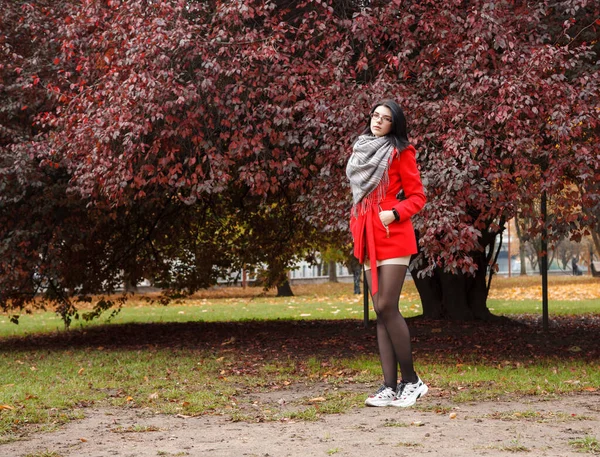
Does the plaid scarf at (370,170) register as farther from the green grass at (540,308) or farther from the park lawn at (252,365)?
the green grass at (540,308)

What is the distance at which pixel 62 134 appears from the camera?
1022 cm

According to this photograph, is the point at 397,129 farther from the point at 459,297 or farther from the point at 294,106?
the point at 459,297

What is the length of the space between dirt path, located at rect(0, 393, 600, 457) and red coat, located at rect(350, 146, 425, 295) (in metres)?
0.95

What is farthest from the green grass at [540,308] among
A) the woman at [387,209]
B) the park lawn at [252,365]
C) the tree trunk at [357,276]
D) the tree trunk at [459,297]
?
the woman at [387,209]

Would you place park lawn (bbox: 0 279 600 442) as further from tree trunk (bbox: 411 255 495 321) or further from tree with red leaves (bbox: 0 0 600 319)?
tree with red leaves (bbox: 0 0 600 319)

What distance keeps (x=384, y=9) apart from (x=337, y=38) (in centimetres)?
60

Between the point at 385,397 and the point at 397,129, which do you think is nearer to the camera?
the point at 397,129

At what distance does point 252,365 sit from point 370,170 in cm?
469

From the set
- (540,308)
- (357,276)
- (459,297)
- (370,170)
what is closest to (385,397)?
(370,170)

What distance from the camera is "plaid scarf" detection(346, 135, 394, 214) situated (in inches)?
217

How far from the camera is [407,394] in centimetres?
577

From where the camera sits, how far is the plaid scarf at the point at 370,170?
552 cm

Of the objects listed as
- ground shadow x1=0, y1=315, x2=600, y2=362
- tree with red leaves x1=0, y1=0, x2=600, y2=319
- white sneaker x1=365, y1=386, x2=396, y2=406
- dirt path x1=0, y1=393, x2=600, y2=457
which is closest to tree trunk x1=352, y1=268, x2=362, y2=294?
ground shadow x1=0, y1=315, x2=600, y2=362

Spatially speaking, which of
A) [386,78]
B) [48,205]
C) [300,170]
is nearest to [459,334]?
[300,170]
